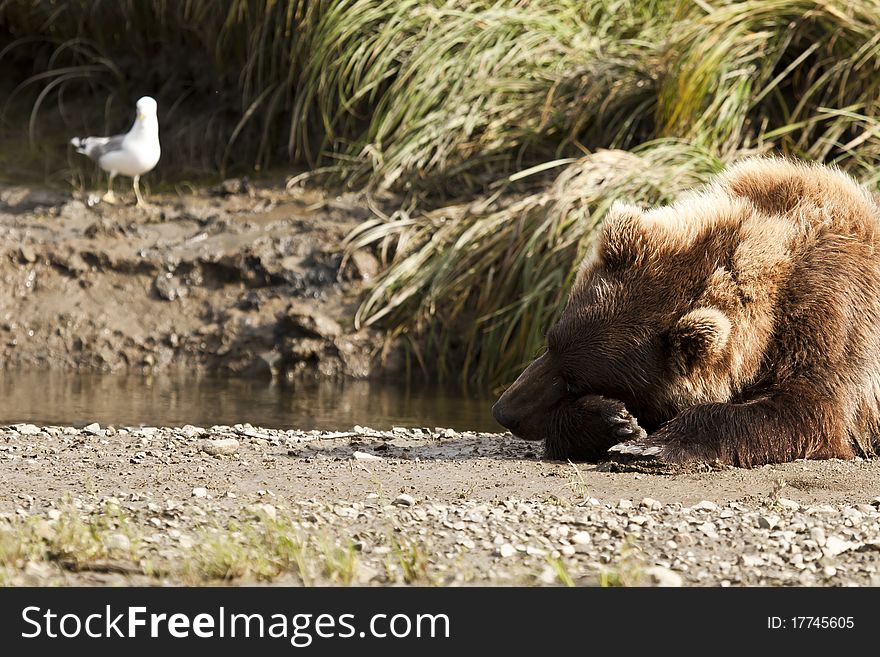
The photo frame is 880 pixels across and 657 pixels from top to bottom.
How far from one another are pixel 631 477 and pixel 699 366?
52 cm

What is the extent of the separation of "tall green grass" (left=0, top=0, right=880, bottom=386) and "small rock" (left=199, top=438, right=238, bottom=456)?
11.7 feet

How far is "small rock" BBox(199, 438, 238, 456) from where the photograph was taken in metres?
5.83

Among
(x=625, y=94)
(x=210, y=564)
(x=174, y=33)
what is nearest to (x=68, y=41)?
(x=174, y=33)

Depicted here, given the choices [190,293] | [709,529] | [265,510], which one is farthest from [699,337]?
[190,293]

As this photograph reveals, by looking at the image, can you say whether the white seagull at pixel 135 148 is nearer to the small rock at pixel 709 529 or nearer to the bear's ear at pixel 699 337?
the bear's ear at pixel 699 337

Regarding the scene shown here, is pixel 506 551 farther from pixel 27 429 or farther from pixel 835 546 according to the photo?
pixel 27 429

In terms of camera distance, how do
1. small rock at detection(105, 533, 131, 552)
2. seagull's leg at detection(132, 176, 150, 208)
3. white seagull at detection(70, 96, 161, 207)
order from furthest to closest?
seagull's leg at detection(132, 176, 150, 208) < white seagull at detection(70, 96, 161, 207) < small rock at detection(105, 533, 131, 552)

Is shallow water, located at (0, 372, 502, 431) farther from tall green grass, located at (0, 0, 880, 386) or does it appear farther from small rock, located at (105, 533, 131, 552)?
small rock, located at (105, 533, 131, 552)

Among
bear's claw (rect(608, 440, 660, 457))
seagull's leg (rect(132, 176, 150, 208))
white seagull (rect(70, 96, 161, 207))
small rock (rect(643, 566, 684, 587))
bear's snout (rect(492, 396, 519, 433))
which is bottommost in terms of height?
small rock (rect(643, 566, 684, 587))

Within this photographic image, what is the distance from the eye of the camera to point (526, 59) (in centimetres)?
1132

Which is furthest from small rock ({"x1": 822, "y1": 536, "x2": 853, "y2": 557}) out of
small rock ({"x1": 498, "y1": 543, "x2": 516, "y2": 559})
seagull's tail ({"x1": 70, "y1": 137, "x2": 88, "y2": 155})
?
seagull's tail ({"x1": 70, "y1": 137, "x2": 88, "y2": 155})

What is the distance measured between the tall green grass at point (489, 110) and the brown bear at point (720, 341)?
366 centimetres

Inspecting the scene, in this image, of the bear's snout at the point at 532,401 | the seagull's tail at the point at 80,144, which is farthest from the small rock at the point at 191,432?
the seagull's tail at the point at 80,144

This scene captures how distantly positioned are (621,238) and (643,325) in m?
0.38
